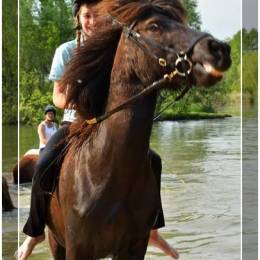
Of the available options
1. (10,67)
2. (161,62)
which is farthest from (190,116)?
(161,62)

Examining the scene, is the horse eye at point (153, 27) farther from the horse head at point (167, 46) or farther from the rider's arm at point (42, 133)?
the rider's arm at point (42, 133)

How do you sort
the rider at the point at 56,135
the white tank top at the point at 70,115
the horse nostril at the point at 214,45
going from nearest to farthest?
the horse nostril at the point at 214,45 → the rider at the point at 56,135 → the white tank top at the point at 70,115

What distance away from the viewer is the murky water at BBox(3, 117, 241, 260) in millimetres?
4340

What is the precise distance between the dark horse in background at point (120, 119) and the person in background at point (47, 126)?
1.39 meters

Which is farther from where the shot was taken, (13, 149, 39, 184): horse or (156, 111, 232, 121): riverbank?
(13, 149, 39, 184): horse

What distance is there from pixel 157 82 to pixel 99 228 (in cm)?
70

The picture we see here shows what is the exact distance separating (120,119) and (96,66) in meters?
0.31

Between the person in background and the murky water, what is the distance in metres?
0.25

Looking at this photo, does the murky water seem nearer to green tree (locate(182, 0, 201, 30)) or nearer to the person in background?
the person in background

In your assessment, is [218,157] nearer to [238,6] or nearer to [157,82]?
[238,6]

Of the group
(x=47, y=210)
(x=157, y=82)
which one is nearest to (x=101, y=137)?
(x=157, y=82)

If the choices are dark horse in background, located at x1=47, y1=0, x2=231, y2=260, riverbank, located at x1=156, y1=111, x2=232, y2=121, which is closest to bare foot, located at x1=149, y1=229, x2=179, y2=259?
riverbank, located at x1=156, y1=111, x2=232, y2=121

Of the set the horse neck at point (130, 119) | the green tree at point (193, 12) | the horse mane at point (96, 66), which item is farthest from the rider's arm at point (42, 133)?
the horse neck at point (130, 119)

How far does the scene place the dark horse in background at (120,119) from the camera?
2.49 m
